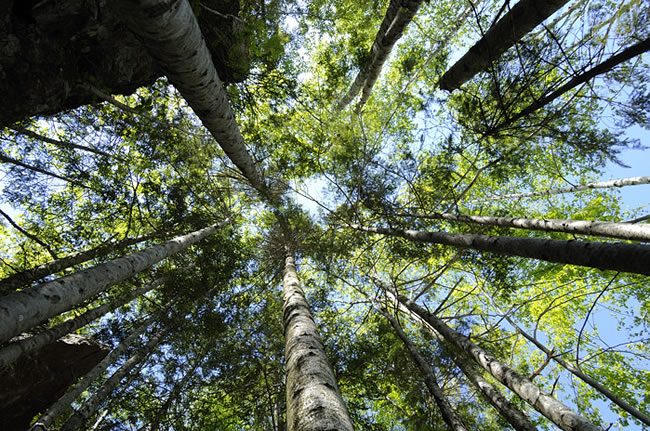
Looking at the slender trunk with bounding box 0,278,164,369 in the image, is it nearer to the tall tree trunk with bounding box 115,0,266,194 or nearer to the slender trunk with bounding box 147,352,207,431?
the slender trunk with bounding box 147,352,207,431

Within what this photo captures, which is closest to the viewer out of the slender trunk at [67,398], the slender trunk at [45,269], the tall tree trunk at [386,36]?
the slender trunk at [45,269]

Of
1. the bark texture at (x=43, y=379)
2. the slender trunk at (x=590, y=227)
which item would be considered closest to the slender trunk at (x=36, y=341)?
the bark texture at (x=43, y=379)

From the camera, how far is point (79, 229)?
537cm

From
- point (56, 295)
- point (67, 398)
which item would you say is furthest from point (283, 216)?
point (56, 295)

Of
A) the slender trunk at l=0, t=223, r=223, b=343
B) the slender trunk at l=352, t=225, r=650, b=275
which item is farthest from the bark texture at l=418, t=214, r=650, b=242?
the slender trunk at l=0, t=223, r=223, b=343

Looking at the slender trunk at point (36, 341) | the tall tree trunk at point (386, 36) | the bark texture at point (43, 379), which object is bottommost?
the slender trunk at point (36, 341)

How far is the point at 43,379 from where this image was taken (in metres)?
6.53

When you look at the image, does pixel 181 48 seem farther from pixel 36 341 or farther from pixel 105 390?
pixel 105 390

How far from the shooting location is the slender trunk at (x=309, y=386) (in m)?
1.86

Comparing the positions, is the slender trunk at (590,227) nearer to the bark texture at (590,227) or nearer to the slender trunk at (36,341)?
the bark texture at (590,227)

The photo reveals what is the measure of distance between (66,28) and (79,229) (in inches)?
154

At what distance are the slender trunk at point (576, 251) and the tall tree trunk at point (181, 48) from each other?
12.9ft

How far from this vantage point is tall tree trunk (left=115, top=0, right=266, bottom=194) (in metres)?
1.87

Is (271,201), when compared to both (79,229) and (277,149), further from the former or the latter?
(79,229)
